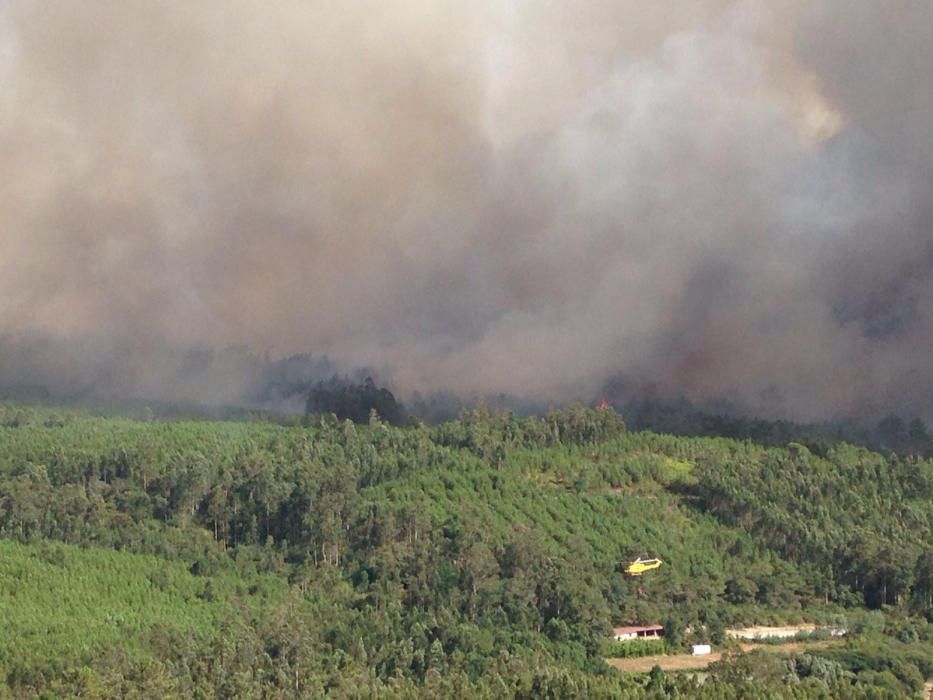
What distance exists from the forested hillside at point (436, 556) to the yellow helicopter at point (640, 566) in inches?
33.3

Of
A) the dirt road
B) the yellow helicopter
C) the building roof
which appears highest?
the yellow helicopter

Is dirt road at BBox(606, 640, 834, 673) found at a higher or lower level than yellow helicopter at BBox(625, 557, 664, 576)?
lower

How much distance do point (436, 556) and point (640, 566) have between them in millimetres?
12920

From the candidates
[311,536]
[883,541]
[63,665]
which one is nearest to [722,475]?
[883,541]

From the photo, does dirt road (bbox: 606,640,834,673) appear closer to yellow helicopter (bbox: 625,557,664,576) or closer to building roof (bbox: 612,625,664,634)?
building roof (bbox: 612,625,664,634)

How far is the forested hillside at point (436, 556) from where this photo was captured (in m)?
66.4

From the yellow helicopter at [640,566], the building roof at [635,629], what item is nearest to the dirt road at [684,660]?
the building roof at [635,629]

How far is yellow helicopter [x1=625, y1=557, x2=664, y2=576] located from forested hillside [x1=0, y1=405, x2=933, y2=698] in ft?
2.77

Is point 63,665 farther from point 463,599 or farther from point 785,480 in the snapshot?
point 785,480

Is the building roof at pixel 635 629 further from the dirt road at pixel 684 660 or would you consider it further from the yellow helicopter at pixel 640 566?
the yellow helicopter at pixel 640 566

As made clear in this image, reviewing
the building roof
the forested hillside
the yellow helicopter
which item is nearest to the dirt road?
the forested hillside

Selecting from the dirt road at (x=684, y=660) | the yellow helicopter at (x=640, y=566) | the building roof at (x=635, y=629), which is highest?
the yellow helicopter at (x=640, y=566)

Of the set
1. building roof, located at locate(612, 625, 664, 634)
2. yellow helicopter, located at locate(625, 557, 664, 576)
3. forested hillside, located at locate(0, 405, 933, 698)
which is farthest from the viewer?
yellow helicopter, located at locate(625, 557, 664, 576)

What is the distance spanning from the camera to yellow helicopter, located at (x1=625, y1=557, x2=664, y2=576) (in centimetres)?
8894
